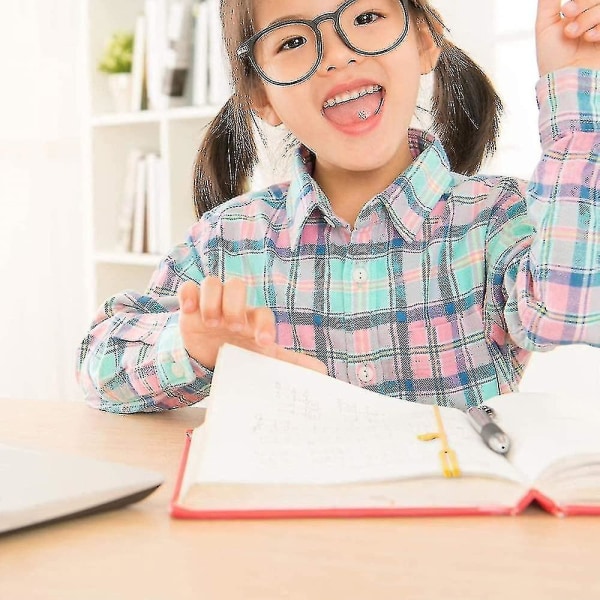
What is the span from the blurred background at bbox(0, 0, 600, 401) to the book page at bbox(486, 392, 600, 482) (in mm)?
2086

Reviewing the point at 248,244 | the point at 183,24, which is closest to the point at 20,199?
the point at 183,24

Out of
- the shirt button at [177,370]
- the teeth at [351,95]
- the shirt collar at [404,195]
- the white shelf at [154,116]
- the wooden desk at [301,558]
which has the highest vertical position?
the teeth at [351,95]

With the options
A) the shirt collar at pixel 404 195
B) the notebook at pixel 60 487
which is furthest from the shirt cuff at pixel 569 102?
the notebook at pixel 60 487

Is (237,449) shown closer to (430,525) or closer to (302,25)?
(430,525)

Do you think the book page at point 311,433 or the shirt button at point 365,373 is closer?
the book page at point 311,433

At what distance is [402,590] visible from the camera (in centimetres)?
51

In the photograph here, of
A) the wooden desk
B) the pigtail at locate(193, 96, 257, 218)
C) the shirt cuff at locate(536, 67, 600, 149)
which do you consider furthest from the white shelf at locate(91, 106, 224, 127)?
the wooden desk

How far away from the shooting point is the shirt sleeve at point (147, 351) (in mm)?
1104

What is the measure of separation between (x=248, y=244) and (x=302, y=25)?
31 centimetres

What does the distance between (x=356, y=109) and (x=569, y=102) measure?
0.96 feet

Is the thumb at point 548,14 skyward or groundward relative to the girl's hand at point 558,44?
skyward

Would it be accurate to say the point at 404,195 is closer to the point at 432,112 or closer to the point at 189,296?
the point at 432,112

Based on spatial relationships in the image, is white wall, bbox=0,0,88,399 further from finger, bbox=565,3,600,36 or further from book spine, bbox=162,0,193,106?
finger, bbox=565,3,600,36

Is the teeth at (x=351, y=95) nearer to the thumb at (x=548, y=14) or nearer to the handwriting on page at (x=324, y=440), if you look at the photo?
the thumb at (x=548, y=14)
